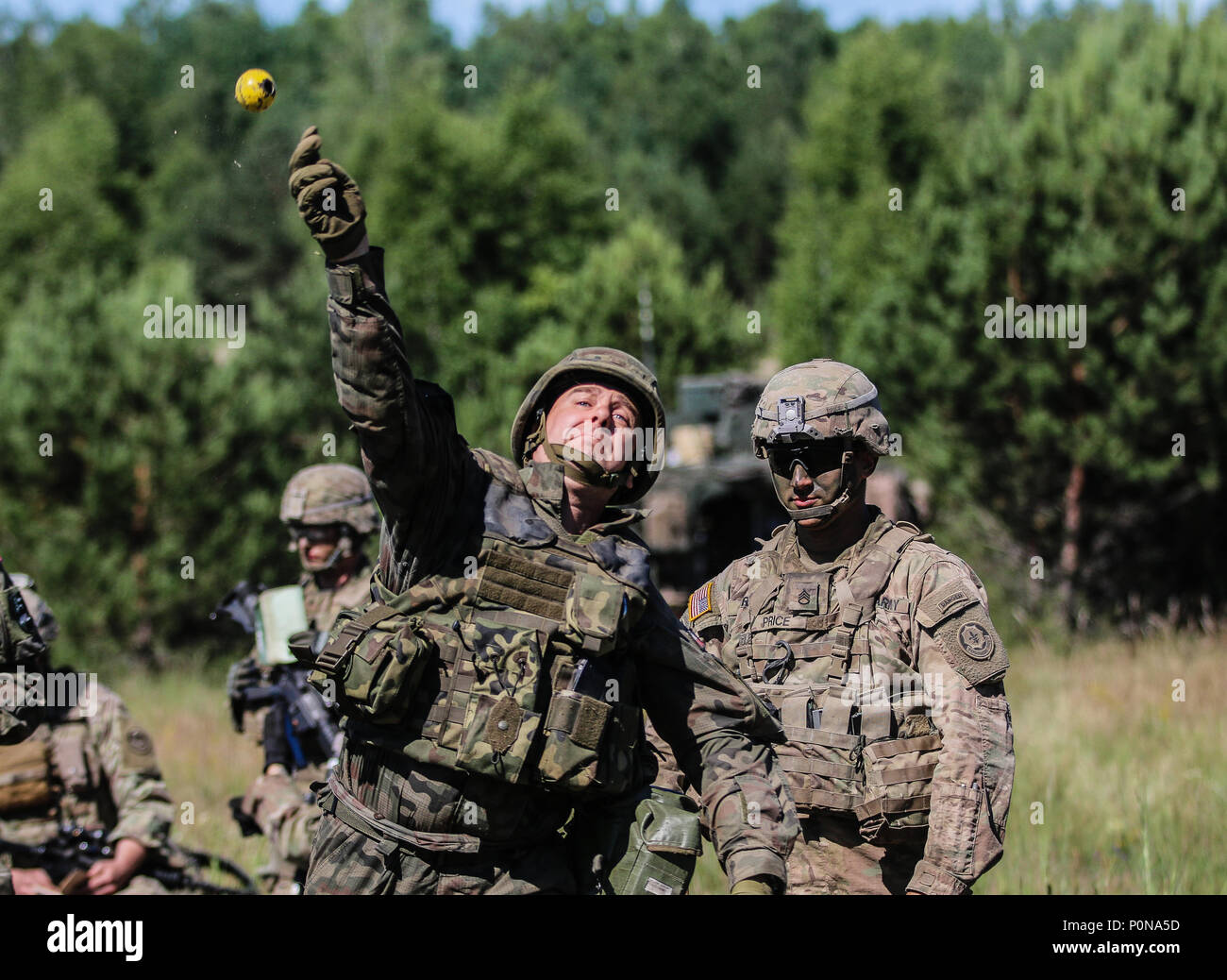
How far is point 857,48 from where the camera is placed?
38594mm

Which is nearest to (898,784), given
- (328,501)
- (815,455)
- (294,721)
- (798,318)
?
(815,455)

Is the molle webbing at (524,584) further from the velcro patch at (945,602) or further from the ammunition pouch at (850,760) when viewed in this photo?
the velcro patch at (945,602)

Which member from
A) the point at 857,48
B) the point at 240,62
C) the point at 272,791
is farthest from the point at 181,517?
the point at 240,62

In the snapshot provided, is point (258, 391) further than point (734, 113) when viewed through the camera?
No

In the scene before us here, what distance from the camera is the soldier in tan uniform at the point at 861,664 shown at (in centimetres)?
396

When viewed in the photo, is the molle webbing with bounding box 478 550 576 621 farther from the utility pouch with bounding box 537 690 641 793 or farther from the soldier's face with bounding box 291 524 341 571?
the soldier's face with bounding box 291 524 341 571

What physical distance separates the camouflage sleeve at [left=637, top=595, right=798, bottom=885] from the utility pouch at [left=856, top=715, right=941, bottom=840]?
2.44 ft

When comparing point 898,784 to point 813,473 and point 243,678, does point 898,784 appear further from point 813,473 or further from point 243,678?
point 243,678

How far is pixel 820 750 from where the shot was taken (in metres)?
4.17

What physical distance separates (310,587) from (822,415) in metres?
3.35
